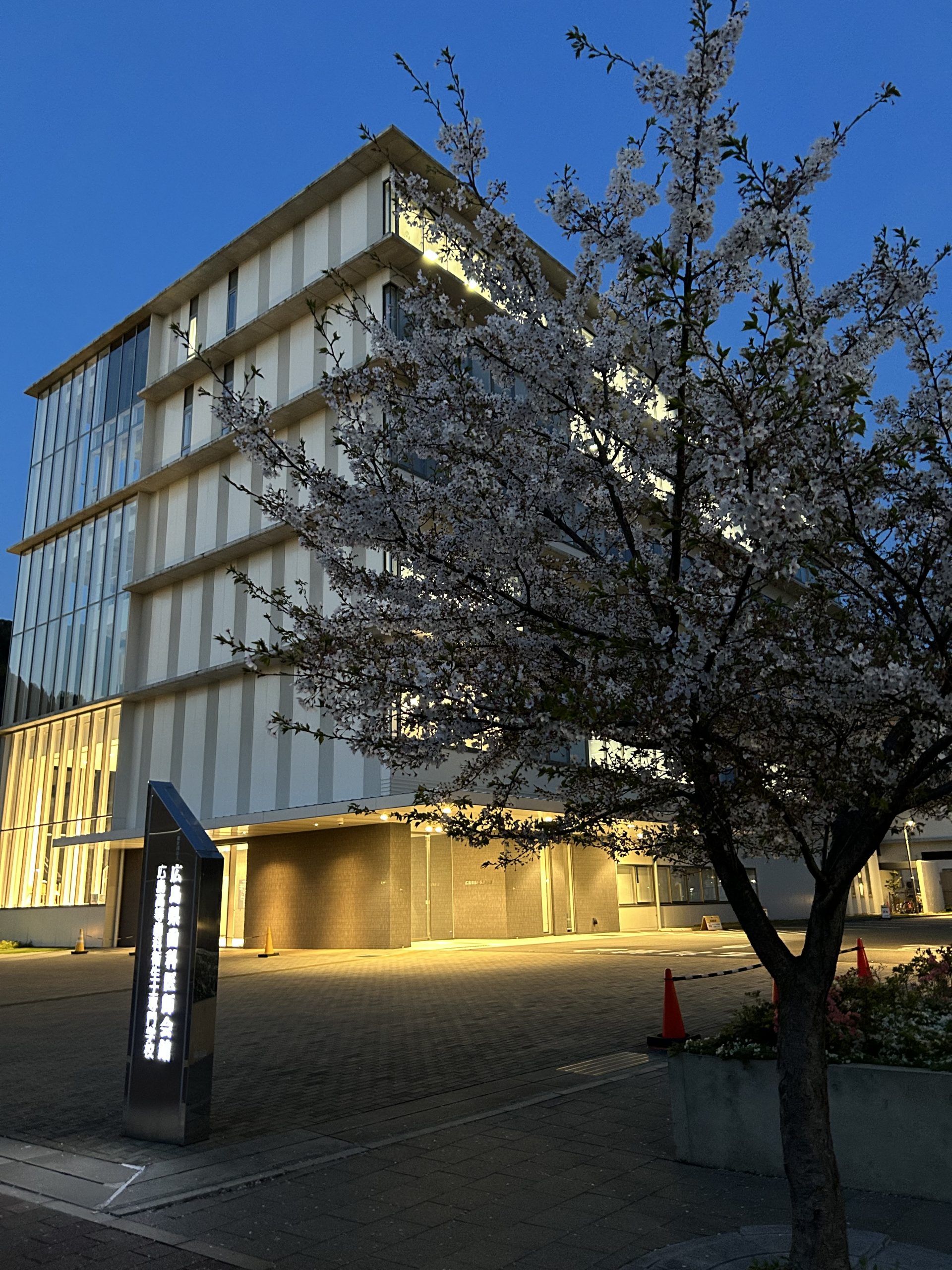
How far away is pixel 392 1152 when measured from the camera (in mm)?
6270

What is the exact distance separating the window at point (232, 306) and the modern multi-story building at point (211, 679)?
0.19 meters

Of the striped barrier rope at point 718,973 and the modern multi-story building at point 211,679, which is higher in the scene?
the modern multi-story building at point 211,679

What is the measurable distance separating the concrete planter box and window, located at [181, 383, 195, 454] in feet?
106

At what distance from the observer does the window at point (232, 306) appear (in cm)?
3347

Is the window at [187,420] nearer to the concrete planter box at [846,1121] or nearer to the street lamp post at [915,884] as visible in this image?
the concrete planter box at [846,1121]

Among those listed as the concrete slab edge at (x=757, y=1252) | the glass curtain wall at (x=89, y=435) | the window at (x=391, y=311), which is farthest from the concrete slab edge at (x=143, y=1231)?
the glass curtain wall at (x=89, y=435)

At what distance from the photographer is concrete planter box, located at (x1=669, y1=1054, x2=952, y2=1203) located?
515cm

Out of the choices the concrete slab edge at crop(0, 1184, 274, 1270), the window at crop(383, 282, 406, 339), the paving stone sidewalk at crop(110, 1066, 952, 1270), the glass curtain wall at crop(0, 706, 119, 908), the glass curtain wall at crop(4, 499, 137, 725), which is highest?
the window at crop(383, 282, 406, 339)

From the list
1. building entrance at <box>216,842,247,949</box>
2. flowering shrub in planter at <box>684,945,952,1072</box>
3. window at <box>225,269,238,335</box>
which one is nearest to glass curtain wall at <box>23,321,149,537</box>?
window at <box>225,269,238,335</box>

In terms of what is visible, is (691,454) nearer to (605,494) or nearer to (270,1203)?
(605,494)

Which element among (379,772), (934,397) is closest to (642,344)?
(934,397)

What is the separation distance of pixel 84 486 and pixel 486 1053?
3542 centimetres

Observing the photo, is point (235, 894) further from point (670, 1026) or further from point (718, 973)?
point (718, 973)

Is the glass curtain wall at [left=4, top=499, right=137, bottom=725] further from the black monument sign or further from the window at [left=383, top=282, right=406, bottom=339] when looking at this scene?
the black monument sign
